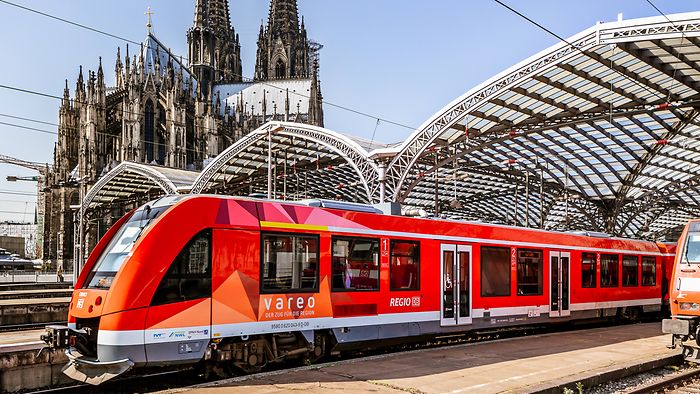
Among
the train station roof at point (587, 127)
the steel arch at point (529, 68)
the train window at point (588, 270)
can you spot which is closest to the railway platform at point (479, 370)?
the train window at point (588, 270)

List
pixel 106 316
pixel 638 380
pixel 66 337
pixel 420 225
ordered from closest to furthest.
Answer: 1. pixel 106 316
2. pixel 66 337
3. pixel 638 380
4. pixel 420 225

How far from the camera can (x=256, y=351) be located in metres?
12.2

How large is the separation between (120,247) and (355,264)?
4.92m

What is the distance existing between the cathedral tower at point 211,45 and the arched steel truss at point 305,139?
69.6m

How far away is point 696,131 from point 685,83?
Result: 919 centimetres

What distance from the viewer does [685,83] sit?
3162cm

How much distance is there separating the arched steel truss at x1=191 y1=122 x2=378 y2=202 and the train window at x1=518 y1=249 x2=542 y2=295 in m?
15.6

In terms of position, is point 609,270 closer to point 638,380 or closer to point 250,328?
point 638,380

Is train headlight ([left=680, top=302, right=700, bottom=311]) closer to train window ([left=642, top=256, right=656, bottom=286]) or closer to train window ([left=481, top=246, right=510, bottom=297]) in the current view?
train window ([left=481, top=246, right=510, bottom=297])

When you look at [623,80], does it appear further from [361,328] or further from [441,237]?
[361,328]

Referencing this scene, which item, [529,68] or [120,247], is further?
[529,68]

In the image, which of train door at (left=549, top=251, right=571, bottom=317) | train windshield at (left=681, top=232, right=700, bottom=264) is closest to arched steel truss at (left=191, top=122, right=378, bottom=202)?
train door at (left=549, top=251, right=571, bottom=317)

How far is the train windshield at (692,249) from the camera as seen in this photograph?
48.3ft

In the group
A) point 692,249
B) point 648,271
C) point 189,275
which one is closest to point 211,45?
point 648,271
